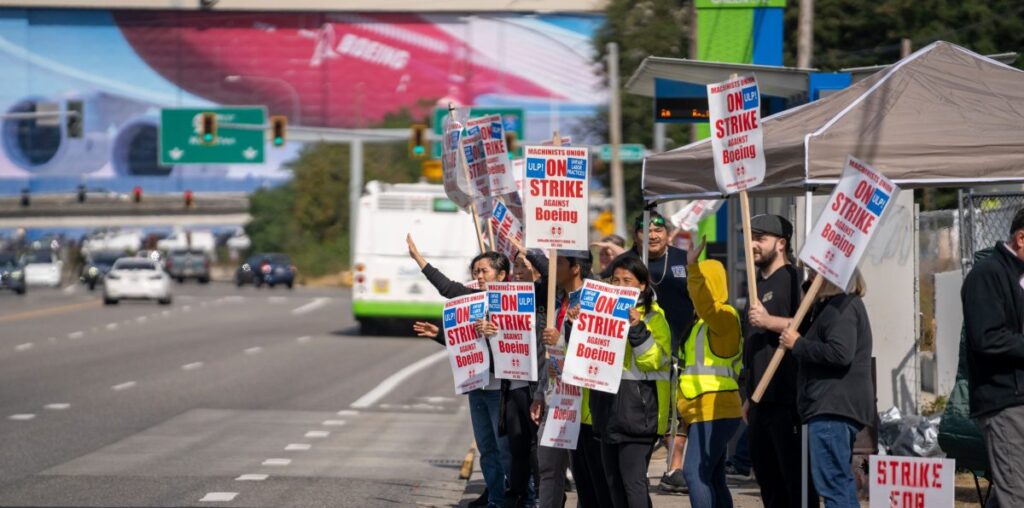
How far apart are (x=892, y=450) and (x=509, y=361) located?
311 centimetres

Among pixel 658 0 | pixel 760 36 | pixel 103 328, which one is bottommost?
pixel 103 328

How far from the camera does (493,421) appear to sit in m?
10.7

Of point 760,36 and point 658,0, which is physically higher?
point 658,0

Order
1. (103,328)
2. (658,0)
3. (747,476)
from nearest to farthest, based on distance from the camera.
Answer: (747,476) < (103,328) < (658,0)

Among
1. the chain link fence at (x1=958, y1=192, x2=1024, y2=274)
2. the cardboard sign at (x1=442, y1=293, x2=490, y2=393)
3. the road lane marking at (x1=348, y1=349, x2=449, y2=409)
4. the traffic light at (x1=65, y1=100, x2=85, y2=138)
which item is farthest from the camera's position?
the traffic light at (x1=65, y1=100, x2=85, y2=138)

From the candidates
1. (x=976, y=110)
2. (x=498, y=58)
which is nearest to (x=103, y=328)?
(x=976, y=110)

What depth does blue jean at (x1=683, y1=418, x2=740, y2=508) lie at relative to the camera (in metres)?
8.82

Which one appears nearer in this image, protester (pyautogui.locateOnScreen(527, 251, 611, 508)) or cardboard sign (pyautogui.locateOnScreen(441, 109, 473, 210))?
protester (pyautogui.locateOnScreen(527, 251, 611, 508))

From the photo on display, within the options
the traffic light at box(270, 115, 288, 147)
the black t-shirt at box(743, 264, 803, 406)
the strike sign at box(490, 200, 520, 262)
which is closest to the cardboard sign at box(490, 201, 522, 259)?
the strike sign at box(490, 200, 520, 262)

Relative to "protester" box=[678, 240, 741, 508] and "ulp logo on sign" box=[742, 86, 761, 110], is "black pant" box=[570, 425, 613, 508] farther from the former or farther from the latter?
"ulp logo on sign" box=[742, 86, 761, 110]

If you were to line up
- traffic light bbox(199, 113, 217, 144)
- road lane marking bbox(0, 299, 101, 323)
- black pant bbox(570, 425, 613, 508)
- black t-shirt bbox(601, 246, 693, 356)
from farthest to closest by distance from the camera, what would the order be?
1. traffic light bbox(199, 113, 217, 144)
2. road lane marking bbox(0, 299, 101, 323)
3. black t-shirt bbox(601, 246, 693, 356)
4. black pant bbox(570, 425, 613, 508)

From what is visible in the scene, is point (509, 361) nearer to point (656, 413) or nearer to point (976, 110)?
point (656, 413)

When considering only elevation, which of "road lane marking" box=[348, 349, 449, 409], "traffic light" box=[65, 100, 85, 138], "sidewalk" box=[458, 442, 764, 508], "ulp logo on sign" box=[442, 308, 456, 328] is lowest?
"road lane marking" box=[348, 349, 449, 409]

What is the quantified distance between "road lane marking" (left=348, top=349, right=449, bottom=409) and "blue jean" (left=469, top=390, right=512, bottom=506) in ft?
30.4
